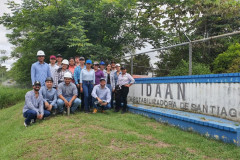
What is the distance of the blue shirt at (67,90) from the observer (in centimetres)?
620

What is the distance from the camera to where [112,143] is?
3.91 metres

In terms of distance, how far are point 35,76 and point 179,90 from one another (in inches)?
163

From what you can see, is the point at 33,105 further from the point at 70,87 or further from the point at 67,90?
the point at 70,87

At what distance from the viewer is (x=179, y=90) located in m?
5.63

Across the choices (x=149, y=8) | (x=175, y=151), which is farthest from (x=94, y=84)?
(x=149, y=8)

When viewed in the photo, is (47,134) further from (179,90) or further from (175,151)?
(179,90)

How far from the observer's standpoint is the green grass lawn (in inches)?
134

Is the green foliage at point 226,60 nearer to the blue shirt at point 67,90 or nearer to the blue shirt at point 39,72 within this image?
the blue shirt at point 67,90

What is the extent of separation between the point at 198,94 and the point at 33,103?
13.9 ft

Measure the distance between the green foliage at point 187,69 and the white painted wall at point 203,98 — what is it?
0.53 metres

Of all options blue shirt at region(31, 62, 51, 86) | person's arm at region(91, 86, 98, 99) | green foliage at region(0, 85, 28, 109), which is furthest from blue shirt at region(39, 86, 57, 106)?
green foliage at region(0, 85, 28, 109)

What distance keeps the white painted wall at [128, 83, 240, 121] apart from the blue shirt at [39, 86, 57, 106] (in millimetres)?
2996

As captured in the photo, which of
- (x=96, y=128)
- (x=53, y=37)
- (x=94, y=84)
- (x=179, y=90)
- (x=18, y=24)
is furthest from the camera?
(x=18, y=24)

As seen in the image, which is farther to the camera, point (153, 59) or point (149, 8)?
point (149, 8)
